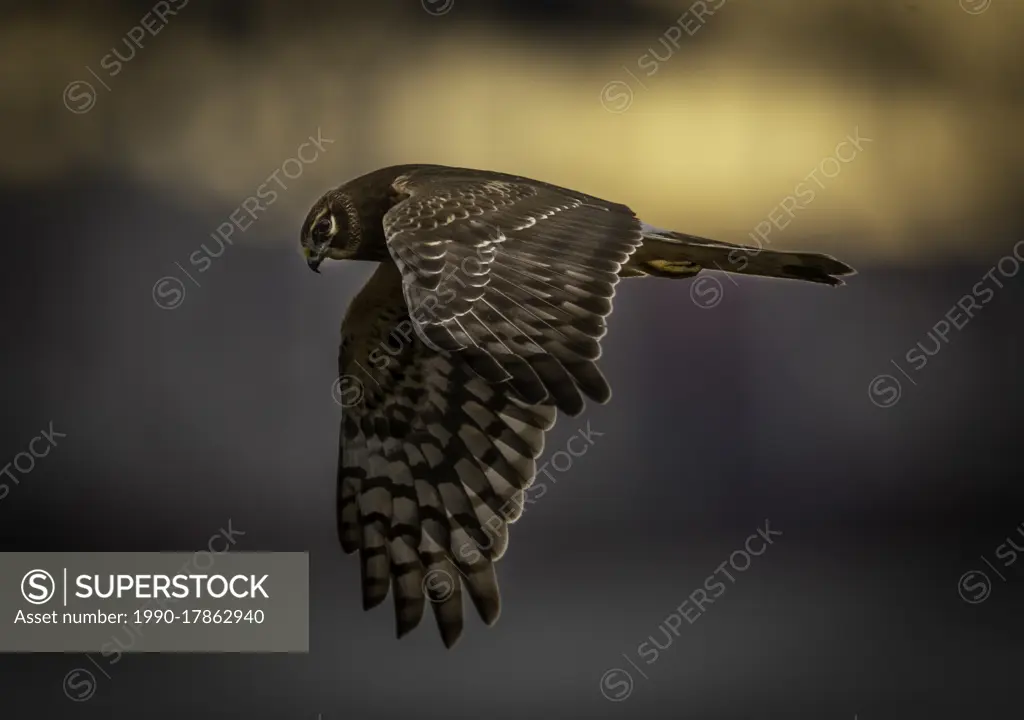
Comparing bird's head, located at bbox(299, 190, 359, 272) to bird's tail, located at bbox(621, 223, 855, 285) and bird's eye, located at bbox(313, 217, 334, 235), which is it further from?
bird's tail, located at bbox(621, 223, 855, 285)

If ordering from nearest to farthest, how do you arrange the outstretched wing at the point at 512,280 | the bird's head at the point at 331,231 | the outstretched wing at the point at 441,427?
the outstretched wing at the point at 512,280 → the outstretched wing at the point at 441,427 → the bird's head at the point at 331,231

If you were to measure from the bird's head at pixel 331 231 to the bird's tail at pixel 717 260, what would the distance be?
371 mm

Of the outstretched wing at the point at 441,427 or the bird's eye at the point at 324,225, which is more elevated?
the bird's eye at the point at 324,225

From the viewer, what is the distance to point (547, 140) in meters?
1.62

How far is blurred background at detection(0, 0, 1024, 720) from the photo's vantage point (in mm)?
1598

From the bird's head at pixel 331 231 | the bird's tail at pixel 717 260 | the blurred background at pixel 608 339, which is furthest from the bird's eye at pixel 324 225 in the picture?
the bird's tail at pixel 717 260

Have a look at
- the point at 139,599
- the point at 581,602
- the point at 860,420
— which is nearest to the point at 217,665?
the point at 139,599

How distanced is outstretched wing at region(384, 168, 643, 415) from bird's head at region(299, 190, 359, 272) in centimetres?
11

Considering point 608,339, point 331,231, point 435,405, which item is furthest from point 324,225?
point 608,339

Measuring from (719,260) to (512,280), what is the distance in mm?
501

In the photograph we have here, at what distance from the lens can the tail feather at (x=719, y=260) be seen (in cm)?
150

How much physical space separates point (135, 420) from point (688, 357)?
0.85 metres
